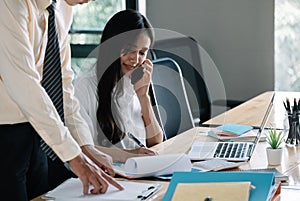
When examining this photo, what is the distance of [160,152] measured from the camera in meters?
2.45

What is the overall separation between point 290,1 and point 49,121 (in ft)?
8.96

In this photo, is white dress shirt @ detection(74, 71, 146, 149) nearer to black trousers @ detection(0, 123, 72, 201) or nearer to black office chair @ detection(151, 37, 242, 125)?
black trousers @ detection(0, 123, 72, 201)

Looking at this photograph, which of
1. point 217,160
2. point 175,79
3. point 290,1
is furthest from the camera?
point 290,1

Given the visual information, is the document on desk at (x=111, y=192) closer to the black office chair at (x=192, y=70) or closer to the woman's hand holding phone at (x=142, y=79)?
the woman's hand holding phone at (x=142, y=79)

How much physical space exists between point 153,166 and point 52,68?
471 millimetres

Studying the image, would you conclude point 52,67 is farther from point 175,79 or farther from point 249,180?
point 175,79

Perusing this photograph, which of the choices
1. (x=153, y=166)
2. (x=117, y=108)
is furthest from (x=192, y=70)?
(x=153, y=166)

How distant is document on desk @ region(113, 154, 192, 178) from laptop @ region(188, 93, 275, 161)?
6.6 inches

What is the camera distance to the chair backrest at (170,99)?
3.11 m

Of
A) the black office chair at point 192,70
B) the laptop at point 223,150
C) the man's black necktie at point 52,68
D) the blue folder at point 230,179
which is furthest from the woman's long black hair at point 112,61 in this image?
the black office chair at point 192,70

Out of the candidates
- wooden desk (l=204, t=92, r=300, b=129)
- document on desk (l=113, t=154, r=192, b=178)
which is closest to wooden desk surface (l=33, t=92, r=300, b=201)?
wooden desk (l=204, t=92, r=300, b=129)

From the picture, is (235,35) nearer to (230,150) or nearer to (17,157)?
(230,150)

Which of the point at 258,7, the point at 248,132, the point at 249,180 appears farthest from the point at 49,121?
the point at 258,7

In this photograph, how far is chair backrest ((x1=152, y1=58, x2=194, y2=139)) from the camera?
311 centimetres
